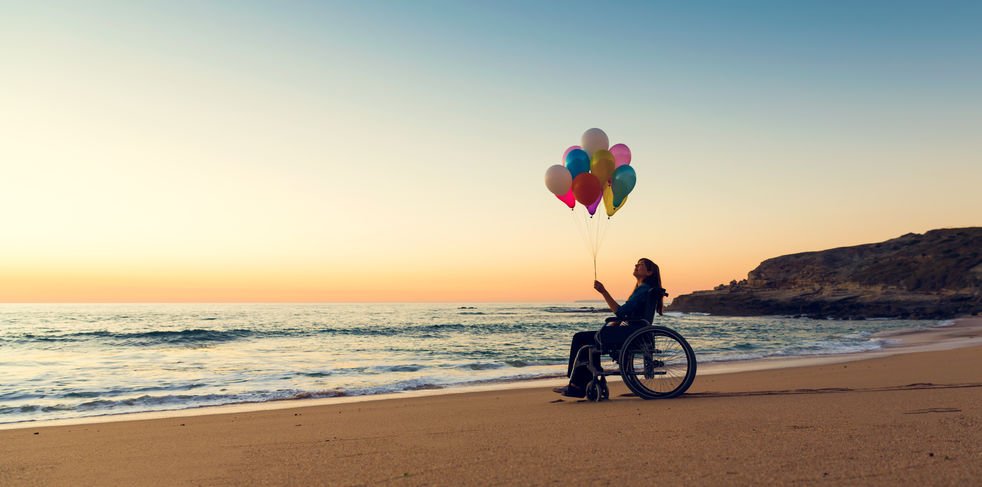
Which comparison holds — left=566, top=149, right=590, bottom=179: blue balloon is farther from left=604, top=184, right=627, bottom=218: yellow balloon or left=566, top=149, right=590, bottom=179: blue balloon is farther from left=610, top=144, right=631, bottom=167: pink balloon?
left=610, top=144, right=631, bottom=167: pink balloon

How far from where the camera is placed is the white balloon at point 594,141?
10.4 meters

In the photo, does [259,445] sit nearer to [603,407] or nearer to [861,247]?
[603,407]

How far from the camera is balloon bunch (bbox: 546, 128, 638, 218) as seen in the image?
377 inches

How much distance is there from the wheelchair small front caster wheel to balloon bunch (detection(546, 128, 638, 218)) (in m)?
3.61

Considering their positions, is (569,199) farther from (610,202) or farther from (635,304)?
(635,304)

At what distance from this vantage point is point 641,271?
6.79 m

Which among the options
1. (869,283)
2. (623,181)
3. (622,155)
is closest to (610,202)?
Answer: (623,181)

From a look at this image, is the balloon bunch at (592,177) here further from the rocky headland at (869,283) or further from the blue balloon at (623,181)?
the rocky headland at (869,283)

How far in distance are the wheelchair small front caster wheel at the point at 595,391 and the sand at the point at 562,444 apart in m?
0.21

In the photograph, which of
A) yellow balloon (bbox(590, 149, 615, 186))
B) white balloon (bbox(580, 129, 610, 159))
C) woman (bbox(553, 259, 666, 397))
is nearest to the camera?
woman (bbox(553, 259, 666, 397))

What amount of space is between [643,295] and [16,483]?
5.69 metres

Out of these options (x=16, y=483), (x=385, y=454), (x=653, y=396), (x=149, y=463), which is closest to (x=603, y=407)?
(x=653, y=396)

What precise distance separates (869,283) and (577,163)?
80.7 metres

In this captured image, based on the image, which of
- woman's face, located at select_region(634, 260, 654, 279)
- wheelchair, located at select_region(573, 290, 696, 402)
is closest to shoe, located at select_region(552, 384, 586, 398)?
wheelchair, located at select_region(573, 290, 696, 402)
